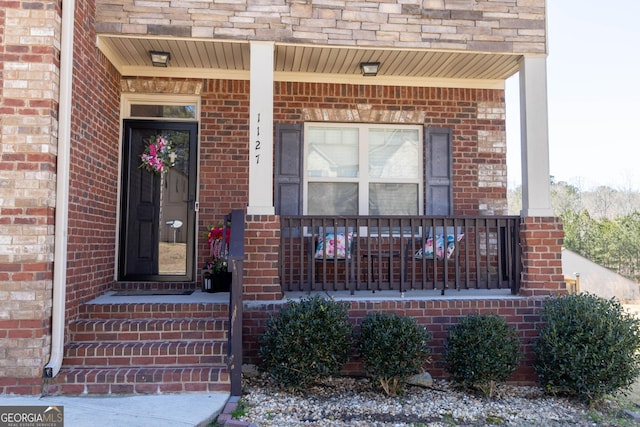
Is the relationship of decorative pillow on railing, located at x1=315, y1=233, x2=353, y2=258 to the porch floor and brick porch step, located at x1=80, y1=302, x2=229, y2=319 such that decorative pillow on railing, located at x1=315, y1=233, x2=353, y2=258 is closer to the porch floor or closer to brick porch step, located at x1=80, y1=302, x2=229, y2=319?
the porch floor

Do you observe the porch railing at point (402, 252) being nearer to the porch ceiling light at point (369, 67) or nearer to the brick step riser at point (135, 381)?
the brick step riser at point (135, 381)

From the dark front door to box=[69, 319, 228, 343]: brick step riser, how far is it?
1.42m

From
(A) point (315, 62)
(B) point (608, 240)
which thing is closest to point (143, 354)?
(A) point (315, 62)

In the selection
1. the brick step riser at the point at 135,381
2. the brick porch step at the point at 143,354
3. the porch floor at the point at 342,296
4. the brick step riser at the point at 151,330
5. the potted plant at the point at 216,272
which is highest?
the potted plant at the point at 216,272

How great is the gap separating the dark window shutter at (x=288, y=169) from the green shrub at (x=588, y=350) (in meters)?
3.04

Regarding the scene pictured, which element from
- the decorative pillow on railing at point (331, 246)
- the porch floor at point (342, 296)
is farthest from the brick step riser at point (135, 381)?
the decorative pillow on railing at point (331, 246)

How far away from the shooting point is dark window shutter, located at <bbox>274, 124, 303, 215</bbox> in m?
5.77

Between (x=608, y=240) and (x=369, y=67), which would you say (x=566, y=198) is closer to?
(x=608, y=240)

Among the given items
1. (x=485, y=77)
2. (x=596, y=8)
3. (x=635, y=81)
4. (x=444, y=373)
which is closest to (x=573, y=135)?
(x=635, y=81)

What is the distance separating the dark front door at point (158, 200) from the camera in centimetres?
549

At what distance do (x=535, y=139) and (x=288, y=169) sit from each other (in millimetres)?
2746

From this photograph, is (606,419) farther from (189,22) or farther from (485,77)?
(189,22)

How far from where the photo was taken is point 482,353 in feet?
12.7

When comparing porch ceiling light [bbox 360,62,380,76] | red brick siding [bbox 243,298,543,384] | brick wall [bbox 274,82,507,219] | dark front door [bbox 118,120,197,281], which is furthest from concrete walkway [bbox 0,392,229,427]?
porch ceiling light [bbox 360,62,380,76]
